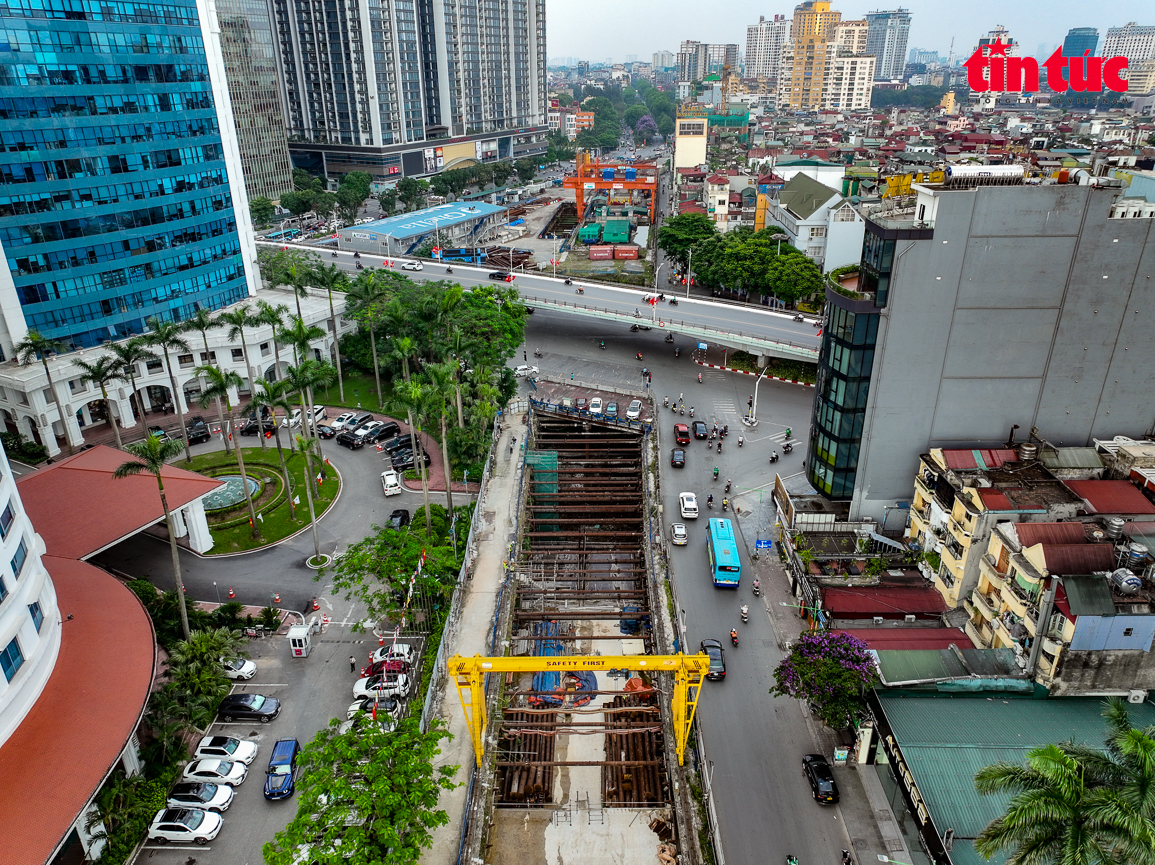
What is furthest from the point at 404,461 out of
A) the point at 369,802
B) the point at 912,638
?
the point at 912,638

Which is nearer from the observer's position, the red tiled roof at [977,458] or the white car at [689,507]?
the red tiled roof at [977,458]

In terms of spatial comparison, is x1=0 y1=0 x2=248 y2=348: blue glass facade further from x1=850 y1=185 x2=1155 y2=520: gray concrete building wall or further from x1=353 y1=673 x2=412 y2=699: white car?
x1=850 y1=185 x2=1155 y2=520: gray concrete building wall

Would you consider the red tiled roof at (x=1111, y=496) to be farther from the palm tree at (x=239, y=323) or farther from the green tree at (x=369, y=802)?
the palm tree at (x=239, y=323)

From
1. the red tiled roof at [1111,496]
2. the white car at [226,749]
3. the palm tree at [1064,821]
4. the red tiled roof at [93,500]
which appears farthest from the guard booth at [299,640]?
the red tiled roof at [1111,496]

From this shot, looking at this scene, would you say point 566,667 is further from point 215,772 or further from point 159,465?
point 159,465

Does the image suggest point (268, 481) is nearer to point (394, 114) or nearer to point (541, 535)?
point (541, 535)

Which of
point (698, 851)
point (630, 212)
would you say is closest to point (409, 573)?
point (698, 851)
